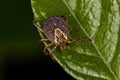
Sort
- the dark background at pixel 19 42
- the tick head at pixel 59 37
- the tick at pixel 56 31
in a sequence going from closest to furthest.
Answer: the tick at pixel 56 31
the tick head at pixel 59 37
the dark background at pixel 19 42

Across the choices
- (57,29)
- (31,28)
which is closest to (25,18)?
(31,28)

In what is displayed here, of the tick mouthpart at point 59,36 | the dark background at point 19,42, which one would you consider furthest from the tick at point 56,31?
the dark background at point 19,42

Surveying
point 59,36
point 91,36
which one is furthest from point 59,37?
point 91,36

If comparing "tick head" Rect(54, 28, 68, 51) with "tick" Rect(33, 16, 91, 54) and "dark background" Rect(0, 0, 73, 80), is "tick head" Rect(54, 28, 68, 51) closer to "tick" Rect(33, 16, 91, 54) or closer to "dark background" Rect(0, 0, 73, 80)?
"tick" Rect(33, 16, 91, 54)

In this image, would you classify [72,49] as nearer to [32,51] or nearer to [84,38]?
[84,38]

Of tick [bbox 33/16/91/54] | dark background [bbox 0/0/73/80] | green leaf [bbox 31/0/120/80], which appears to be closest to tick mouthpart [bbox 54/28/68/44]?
tick [bbox 33/16/91/54]

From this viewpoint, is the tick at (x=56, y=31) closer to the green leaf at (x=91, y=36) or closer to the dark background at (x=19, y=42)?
the green leaf at (x=91, y=36)

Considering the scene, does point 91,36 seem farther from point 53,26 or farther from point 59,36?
point 59,36
